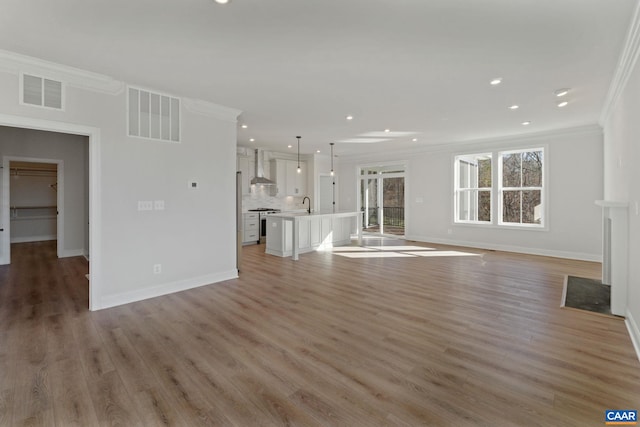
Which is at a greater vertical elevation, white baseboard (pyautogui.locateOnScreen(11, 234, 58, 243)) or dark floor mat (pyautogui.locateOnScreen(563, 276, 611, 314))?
white baseboard (pyautogui.locateOnScreen(11, 234, 58, 243))

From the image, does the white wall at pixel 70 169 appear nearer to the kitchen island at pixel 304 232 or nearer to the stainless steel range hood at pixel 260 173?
the stainless steel range hood at pixel 260 173

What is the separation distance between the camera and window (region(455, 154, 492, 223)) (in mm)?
7656

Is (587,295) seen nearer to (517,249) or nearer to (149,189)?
(517,249)

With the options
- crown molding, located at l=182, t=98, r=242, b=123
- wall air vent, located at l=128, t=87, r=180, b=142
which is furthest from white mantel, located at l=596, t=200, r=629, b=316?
wall air vent, located at l=128, t=87, r=180, b=142

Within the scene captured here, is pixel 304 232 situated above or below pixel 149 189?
below

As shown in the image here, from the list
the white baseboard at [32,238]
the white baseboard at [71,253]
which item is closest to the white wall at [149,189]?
the white baseboard at [71,253]

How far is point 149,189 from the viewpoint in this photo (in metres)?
3.96

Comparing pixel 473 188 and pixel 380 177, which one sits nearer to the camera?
pixel 473 188

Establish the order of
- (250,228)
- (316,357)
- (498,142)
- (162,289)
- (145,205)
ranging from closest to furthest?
(316,357), (145,205), (162,289), (498,142), (250,228)

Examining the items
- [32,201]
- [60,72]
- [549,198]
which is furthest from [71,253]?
[549,198]

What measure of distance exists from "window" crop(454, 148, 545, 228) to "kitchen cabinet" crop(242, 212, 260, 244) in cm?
532
